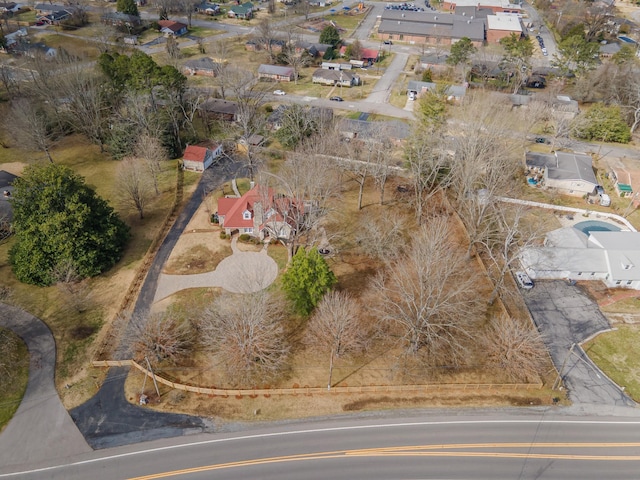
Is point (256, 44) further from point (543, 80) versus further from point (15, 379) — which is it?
point (15, 379)

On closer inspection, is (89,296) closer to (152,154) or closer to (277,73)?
(152,154)

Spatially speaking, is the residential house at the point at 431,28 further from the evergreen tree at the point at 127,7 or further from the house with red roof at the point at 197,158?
the house with red roof at the point at 197,158

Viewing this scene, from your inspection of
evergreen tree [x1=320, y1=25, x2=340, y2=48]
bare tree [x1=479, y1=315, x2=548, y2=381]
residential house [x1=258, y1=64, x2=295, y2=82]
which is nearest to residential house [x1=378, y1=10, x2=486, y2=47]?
evergreen tree [x1=320, y1=25, x2=340, y2=48]

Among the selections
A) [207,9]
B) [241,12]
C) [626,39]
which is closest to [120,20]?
[207,9]

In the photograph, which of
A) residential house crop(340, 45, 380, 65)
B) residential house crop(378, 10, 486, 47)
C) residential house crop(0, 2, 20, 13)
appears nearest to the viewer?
residential house crop(340, 45, 380, 65)

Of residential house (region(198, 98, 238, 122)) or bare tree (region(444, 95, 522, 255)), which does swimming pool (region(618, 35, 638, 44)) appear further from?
residential house (region(198, 98, 238, 122))
